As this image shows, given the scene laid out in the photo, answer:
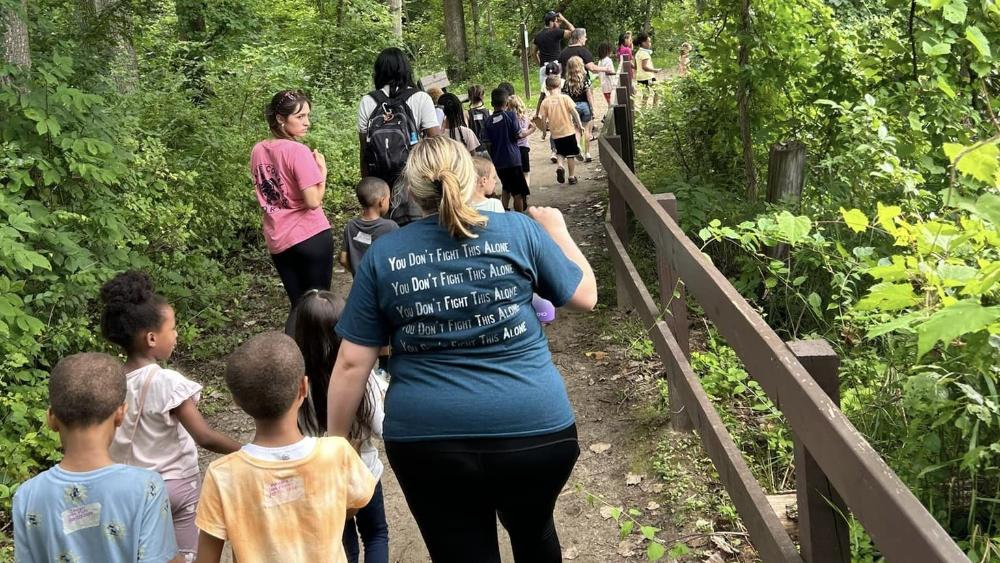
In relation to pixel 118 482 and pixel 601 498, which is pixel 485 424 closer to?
pixel 118 482

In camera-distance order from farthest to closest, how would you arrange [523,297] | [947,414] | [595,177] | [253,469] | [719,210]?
[595,177], [719,210], [947,414], [523,297], [253,469]

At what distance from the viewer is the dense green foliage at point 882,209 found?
3.17 meters

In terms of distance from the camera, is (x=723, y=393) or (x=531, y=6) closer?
(x=723, y=393)

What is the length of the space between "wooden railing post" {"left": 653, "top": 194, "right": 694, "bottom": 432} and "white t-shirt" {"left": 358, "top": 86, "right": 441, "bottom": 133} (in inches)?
92.2

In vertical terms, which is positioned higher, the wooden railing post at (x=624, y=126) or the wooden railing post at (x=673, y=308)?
the wooden railing post at (x=624, y=126)

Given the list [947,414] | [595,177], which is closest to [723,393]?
[947,414]

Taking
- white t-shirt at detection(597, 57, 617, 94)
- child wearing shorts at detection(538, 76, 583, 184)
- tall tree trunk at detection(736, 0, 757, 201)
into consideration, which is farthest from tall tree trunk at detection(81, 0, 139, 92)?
white t-shirt at detection(597, 57, 617, 94)

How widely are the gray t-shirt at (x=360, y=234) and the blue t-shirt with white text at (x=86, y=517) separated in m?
2.98

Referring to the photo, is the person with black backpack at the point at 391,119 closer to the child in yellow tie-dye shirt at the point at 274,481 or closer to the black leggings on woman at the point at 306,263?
the black leggings on woman at the point at 306,263

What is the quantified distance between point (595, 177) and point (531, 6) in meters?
19.3

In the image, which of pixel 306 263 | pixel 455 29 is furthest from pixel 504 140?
pixel 455 29

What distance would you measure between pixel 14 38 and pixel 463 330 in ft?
21.5

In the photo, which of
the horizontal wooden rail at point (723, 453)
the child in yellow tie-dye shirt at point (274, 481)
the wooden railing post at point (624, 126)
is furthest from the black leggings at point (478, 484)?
the wooden railing post at point (624, 126)

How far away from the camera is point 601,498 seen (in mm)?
5137
